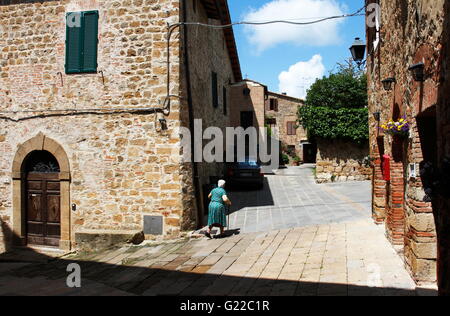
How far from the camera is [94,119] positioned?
930 centimetres

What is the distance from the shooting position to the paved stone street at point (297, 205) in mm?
9461

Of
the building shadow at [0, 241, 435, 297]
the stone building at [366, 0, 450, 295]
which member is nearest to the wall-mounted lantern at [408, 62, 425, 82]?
the stone building at [366, 0, 450, 295]

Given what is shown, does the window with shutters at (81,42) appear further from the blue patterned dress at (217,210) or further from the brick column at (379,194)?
the brick column at (379,194)

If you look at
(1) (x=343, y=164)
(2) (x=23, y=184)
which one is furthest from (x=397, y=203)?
(1) (x=343, y=164)

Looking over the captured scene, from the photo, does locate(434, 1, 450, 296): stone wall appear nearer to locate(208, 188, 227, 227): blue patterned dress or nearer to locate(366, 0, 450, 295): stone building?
locate(366, 0, 450, 295): stone building

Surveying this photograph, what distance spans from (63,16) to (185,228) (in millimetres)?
6164

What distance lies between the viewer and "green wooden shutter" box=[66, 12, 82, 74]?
30.7 feet

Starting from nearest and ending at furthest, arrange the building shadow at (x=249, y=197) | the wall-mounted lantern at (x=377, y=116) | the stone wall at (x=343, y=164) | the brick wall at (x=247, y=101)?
the wall-mounted lantern at (x=377, y=116), the building shadow at (x=249, y=197), the stone wall at (x=343, y=164), the brick wall at (x=247, y=101)

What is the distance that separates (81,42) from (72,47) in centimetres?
28

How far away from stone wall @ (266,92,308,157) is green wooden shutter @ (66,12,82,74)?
28.8 m

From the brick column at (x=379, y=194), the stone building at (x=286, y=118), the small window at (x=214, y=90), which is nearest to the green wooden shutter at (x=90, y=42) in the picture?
the small window at (x=214, y=90)

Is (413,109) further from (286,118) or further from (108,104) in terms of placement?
Result: (286,118)
